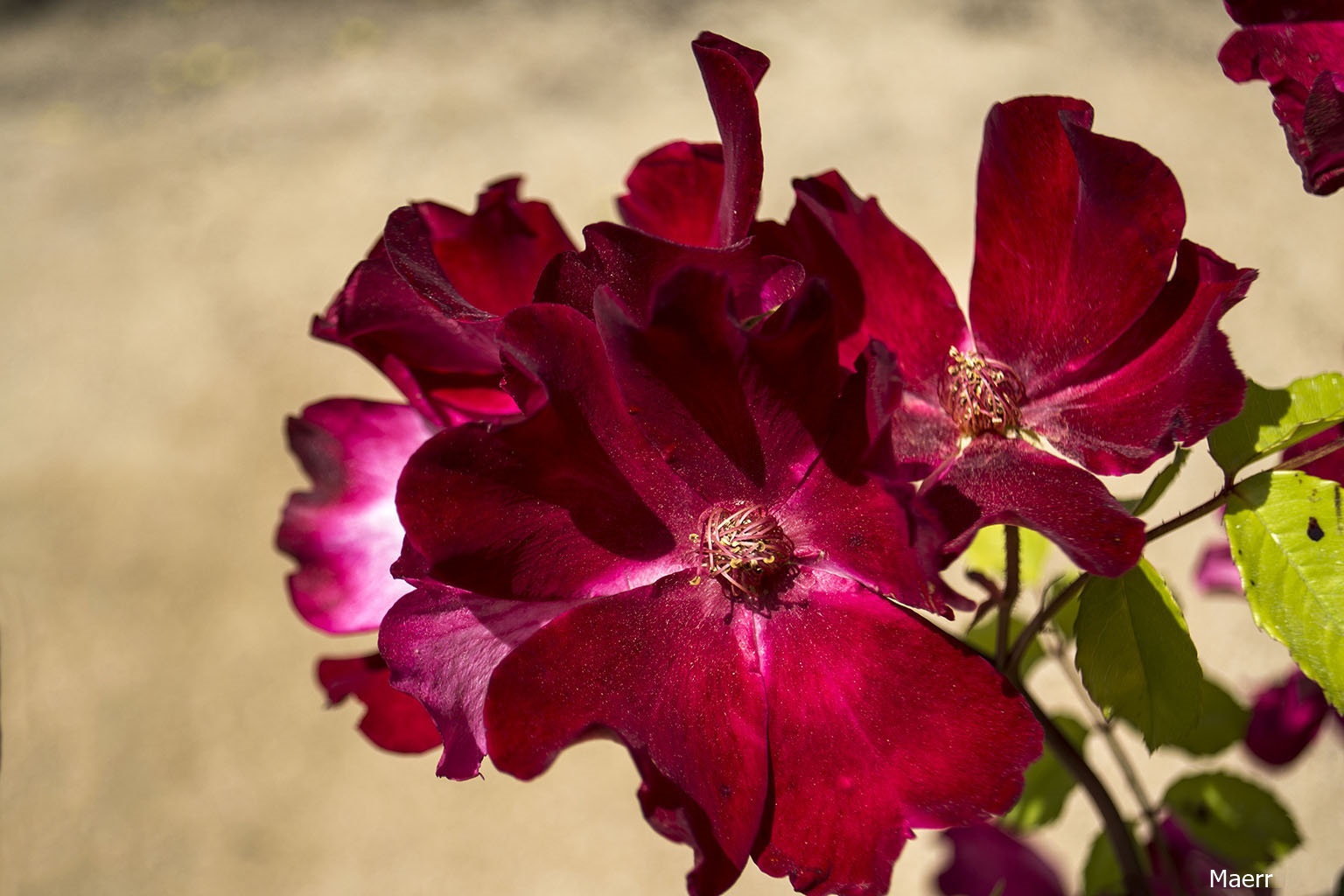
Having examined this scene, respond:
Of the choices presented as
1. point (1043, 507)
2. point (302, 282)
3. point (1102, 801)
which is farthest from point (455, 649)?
point (302, 282)

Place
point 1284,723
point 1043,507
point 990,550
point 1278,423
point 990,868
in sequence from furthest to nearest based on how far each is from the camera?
point 990,868, point 1284,723, point 990,550, point 1278,423, point 1043,507

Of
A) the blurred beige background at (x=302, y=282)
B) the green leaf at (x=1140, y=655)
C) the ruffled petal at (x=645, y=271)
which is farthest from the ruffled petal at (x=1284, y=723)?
the blurred beige background at (x=302, y=282)

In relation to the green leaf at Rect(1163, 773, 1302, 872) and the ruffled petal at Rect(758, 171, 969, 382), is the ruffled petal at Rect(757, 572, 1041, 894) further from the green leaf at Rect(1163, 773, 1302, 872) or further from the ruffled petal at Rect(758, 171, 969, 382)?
→ the green leaf at Rect(1163, 773, 1302, 872)

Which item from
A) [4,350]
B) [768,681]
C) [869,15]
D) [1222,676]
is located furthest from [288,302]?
[768,681]

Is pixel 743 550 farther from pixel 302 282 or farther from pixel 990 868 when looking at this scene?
pixel 302 282

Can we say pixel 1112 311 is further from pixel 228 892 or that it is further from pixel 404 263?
pixel 228 892

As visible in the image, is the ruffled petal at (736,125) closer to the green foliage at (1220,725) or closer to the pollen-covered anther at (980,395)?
the pollen-covered anther at (980,395)

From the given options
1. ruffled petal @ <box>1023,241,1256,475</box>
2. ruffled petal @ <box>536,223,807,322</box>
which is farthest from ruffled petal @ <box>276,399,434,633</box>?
ruffled petal @ <box>1023,241,1256,475</box>
